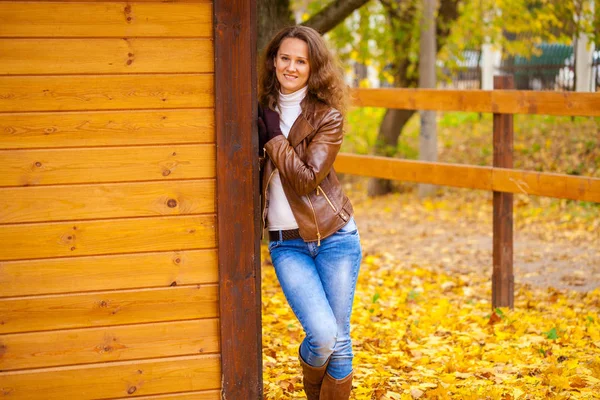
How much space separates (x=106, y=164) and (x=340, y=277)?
3.73 feet

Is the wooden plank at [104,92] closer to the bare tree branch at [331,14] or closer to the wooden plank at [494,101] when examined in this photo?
the wooden plank at [494,101]

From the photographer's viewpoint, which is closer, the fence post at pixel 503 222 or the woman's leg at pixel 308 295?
the woman's leg at pixel 308 295

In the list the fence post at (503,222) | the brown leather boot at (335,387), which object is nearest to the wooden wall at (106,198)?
the brown leather boot at (335,387)

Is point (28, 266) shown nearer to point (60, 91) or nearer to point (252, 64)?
point (60, 91)

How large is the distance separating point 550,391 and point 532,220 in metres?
5.86

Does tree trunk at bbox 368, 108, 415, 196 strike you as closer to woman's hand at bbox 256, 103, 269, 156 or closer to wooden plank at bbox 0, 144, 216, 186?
woman's hand at bbox 256, 103, 269, 156

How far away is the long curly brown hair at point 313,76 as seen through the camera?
3.58m

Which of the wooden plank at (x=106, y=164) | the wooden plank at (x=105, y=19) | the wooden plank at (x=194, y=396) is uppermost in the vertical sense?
the wooden plank at (x=105, y=19)

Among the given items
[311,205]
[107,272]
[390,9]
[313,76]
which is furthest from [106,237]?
[390,9]

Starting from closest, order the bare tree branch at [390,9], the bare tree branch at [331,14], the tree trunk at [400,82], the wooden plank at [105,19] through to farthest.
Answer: the wooden plank at [105,19] < the bare tree branch at [331,14] < the bare tree branch at [390,9] < the tree trunk at [400,82]

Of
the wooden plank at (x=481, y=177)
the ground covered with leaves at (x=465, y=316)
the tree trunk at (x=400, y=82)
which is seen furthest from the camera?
the tree trunk at (x=400, y=82)

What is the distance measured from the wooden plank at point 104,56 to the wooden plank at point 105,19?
0.03 m

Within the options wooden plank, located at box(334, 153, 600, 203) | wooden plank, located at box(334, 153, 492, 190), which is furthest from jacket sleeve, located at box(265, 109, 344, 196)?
wooden plank, located at box(334, 153, 492, 190)

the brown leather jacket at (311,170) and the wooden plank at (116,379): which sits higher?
the brown leather jacket at (311,170)
